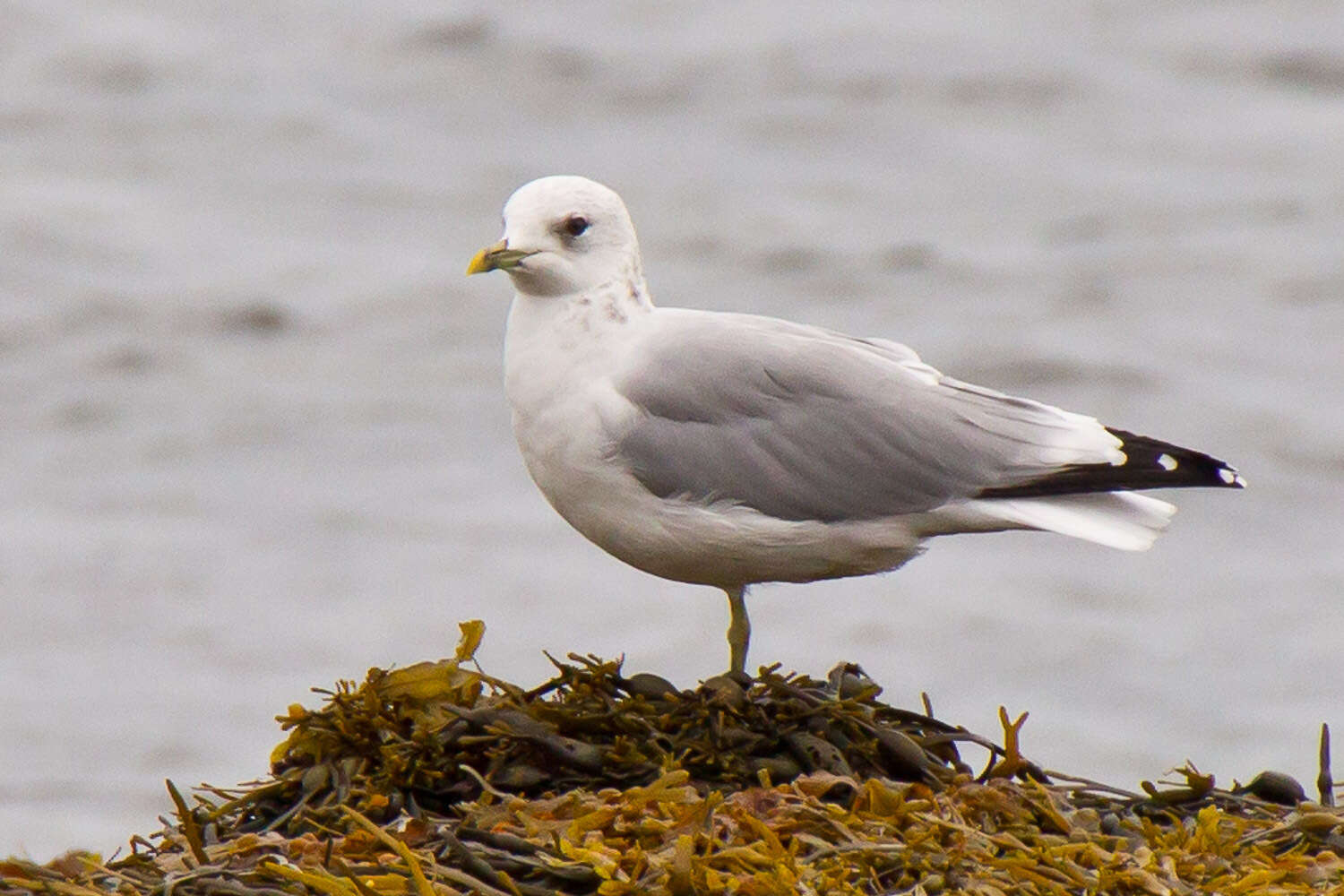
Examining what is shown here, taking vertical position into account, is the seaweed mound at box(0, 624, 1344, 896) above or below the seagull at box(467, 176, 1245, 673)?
below

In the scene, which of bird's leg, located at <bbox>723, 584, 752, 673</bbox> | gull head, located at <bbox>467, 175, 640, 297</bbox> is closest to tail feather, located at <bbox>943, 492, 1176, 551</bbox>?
bird's leg, located at <bbox>723, 584, 752, 673</bbox>

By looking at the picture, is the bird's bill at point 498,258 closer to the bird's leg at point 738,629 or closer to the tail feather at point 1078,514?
the bird's leg at point 738,629

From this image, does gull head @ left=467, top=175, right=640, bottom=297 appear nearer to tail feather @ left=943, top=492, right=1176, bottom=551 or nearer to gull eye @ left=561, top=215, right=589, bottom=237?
gull eye @ left=561, top=215, right=589, bottom=237

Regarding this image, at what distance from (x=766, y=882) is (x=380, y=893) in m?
0.55

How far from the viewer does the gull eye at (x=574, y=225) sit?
17.6 ft

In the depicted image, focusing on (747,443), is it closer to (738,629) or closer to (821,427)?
(821,427)

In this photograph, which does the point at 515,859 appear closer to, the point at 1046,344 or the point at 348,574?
the point at 348,574

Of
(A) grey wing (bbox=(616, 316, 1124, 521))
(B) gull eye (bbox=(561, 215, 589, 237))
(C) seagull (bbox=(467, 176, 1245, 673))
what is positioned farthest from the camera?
(B) gull eye (bbox=(561, 215, 589, 237))

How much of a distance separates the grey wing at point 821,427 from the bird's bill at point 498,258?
1.12 ft

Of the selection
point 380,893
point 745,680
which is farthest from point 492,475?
point 380,893

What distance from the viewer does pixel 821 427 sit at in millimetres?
5355

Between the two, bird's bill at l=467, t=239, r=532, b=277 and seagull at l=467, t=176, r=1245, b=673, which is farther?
bird's bill at l=467, t=239, r=532, b=277

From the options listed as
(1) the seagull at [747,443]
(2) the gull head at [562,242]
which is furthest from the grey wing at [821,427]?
(2) the gull head at [562,242]

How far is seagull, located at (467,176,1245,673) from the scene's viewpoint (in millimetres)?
5070
